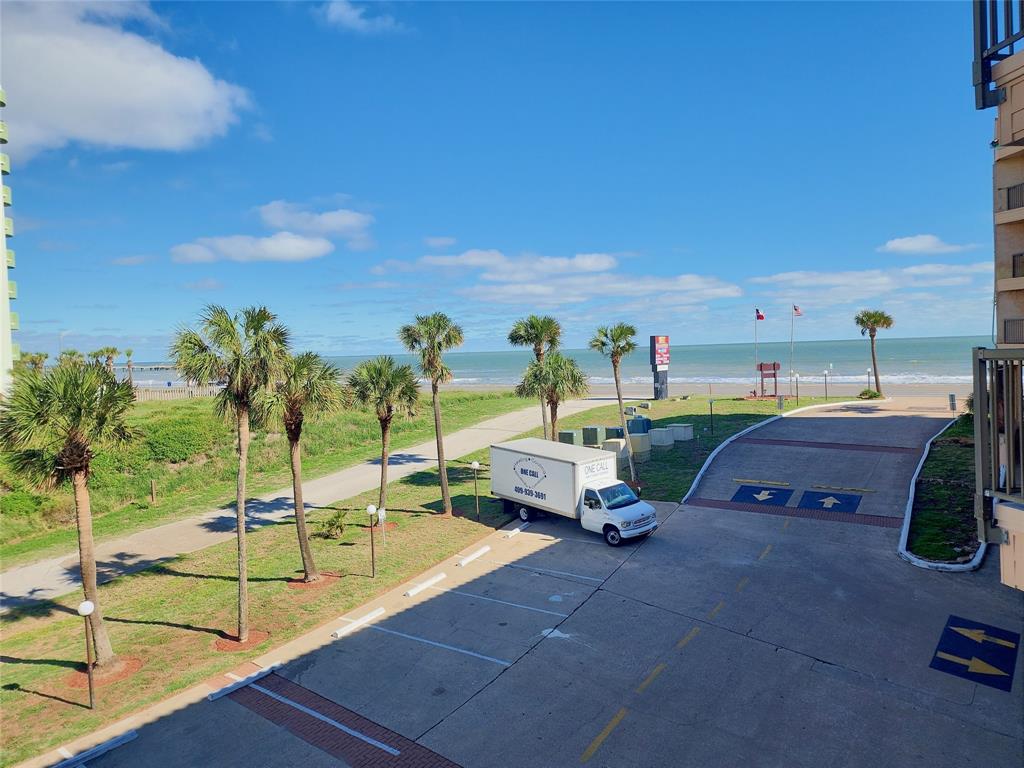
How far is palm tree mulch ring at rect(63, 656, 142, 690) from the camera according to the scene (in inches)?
503

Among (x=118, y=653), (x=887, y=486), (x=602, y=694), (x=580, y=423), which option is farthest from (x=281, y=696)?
(x=580, y=423)

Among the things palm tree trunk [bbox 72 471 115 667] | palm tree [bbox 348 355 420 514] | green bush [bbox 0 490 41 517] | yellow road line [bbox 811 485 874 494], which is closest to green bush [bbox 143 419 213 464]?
green bush [bbox 0 490 41 517]

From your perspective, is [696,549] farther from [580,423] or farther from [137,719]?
[580,423]

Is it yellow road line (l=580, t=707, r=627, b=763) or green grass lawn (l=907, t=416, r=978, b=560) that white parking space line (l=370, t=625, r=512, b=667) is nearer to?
yellow road line (l=580, t=707, r=627, b=763)

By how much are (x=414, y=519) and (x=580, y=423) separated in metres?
23.1

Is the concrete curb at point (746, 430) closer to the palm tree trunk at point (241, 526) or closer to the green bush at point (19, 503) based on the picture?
the palm tree trunk at point (241, 526)

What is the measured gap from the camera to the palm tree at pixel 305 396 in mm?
15883

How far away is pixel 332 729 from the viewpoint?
10.7 m

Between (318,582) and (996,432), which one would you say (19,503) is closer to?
(318,582)

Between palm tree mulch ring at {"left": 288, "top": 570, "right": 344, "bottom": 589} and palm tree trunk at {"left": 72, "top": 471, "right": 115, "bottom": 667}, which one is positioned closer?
palm tree trunk at {"left": 72, "top": 471, "right": 115, "bottom": 667}

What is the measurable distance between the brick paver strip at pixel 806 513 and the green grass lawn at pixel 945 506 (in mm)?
838

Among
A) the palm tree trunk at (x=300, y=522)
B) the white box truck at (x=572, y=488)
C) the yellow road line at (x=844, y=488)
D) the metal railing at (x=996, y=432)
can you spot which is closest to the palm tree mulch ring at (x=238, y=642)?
the palm tree trunk at (x=300, y=522)

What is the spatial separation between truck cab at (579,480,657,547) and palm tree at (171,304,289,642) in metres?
11.1

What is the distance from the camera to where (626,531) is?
1922 cm
